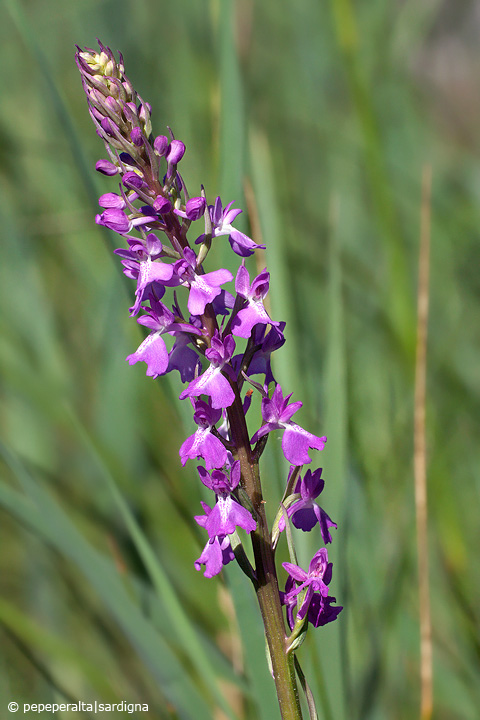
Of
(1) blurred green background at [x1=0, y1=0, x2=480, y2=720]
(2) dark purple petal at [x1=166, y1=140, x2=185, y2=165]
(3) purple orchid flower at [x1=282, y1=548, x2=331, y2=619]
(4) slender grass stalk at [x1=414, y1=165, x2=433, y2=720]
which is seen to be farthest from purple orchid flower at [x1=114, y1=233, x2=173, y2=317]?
(4) slender grass stalk at [x1=414, y1=165, x2=433, y2=720]

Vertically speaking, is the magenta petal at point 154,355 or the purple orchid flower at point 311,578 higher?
the magenta petal at point 154,355

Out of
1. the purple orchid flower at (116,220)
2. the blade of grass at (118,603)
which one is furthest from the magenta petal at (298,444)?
the blade of grass at (118,603)

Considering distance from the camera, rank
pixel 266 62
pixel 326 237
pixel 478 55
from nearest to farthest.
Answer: pixel 326 237, pixel 266 62, pixel 478 55

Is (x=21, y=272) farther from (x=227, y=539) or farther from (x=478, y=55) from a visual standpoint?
(x=478, y=55)

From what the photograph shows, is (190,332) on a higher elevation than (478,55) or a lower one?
lower

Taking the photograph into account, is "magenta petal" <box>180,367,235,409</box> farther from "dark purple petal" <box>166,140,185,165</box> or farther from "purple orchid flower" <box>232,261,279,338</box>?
"dark purple petal" <box>166,140,185,165</box>

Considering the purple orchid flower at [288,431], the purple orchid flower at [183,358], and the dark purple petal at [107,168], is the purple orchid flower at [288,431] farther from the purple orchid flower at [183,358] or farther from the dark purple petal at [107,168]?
the dark purple petal at [107,168]

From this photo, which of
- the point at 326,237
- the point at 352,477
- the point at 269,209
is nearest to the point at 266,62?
the point at 326,237
